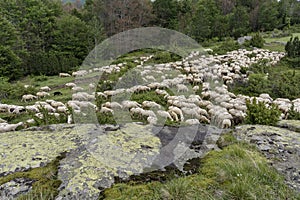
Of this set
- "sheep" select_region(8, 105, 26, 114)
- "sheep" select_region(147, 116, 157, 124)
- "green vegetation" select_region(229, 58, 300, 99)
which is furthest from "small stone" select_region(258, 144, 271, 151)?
"sheep" select_region(8, 105, 26, 114)

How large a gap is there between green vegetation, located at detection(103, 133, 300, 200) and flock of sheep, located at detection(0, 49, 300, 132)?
3067 millimetres

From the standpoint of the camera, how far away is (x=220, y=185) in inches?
105

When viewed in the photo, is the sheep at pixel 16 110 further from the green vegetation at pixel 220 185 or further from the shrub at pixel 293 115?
the shrub at pixel 293 115

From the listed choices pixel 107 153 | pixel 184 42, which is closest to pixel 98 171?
pixel 107 153

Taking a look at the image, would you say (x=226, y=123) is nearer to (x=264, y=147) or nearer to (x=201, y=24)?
(x=264, y=147)

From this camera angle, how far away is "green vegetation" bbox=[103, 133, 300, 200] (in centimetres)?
247

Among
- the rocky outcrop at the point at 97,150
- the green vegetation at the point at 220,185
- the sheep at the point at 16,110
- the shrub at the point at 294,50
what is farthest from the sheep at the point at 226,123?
the shrub at the point at 294,50

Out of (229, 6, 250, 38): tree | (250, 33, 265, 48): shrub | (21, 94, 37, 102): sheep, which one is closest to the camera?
(21, 94, 37, 102): sheep

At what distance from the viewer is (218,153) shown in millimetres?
3346

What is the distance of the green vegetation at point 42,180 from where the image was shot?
7.99 ft

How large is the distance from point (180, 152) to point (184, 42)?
70.5 ft

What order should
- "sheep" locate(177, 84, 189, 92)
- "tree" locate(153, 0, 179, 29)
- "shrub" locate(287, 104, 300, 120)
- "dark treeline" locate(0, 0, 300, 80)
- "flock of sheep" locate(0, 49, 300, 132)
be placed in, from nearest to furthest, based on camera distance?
1. "shrub" locate(287, 104, 300, 120)
2. "flock of sheep" locate(0, 49, 300, 132)
3. "sheep" locate(177, 84, 189, 92)
4. "dark treeline" locate(0, 0, 300, 80)
5. "tree" locate(153, 0, 179, 29)

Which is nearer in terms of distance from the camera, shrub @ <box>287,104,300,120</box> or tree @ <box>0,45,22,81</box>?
shrub @ <box>287,104,300,120</box>

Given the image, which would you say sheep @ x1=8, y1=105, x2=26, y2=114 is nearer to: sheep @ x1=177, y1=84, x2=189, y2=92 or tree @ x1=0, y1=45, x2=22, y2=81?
sheep @ x1=177, y1=84, x2=189, y2=92
